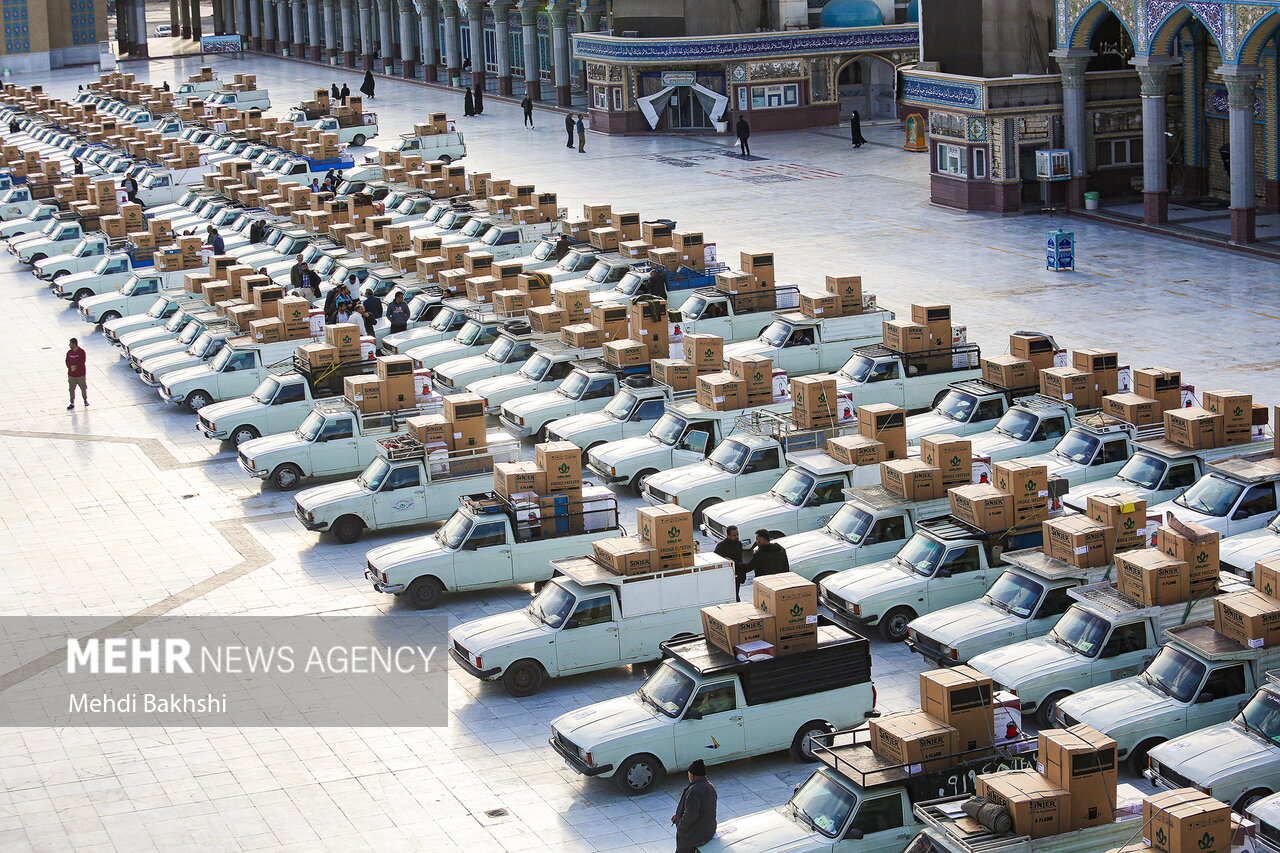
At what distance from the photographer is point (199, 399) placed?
3406 cm

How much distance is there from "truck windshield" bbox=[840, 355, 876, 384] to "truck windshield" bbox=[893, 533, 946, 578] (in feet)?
26.7

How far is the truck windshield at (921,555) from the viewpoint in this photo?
72.7ft

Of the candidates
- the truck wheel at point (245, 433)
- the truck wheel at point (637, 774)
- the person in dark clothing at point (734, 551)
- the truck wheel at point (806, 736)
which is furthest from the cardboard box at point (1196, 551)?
the truck wheel at point (245, 433)

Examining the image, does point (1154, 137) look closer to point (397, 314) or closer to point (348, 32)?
point (397, 314)

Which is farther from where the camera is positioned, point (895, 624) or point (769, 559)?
point (769, 559)

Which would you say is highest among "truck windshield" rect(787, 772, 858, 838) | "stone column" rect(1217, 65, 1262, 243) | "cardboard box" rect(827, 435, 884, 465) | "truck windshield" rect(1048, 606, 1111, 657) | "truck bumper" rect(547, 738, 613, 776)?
"stone column" rect(1217, 65, 1262, 243)

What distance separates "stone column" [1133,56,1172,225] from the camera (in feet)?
151

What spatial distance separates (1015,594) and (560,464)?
6517 millimetres

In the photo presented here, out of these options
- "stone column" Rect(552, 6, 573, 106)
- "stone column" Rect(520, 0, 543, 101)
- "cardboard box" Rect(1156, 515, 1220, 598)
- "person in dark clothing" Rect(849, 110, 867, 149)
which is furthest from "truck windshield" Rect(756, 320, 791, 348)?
"stone column" Rect(520, 0, 543, 101)

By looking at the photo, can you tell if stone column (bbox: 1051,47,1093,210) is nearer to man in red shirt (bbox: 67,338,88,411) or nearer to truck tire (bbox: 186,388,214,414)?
truck tire (bbox: 186,388,214,414)

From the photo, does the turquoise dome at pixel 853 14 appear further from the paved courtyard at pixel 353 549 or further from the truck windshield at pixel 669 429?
the truck windshield at pixel 669 429

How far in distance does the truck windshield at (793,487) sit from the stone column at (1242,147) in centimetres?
2300

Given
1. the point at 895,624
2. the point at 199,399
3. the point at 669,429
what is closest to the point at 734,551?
the point at 895,624

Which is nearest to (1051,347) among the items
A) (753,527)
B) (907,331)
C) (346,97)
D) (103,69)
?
(907,331)
